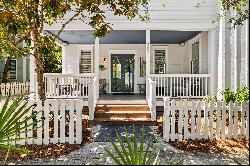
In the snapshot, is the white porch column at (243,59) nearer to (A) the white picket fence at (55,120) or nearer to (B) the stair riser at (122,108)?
(B) the stair riser at (122,108)

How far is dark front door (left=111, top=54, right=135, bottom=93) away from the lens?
1821 centimetres

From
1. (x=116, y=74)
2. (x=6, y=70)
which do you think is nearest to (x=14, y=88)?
(x=6, y=70)

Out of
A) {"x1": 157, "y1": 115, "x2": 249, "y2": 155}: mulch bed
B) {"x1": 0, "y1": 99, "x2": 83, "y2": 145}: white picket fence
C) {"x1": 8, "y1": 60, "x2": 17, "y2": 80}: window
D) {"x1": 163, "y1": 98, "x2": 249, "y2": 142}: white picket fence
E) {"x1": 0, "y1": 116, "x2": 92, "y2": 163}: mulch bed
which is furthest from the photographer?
{"x1": 8, "y1": 60, "x2": 17, "y2": 80}: window

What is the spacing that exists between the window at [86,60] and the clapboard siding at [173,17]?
5938 millimetres

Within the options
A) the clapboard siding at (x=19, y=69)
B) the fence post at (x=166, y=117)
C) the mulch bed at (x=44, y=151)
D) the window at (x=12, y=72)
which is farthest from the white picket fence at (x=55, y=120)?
the window at (x=12, y=72)

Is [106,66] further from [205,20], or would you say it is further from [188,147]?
[188,147]

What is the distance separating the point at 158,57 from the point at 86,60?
4.44 metres

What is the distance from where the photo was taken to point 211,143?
7.10 m

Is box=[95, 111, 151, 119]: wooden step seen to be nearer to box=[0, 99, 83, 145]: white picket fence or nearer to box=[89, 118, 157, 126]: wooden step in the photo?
box=[89, 118, 157, 126]: wooden step

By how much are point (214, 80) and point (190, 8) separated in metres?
3.19

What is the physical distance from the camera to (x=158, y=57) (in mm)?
17922

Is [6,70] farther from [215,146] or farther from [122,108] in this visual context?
[215,146]

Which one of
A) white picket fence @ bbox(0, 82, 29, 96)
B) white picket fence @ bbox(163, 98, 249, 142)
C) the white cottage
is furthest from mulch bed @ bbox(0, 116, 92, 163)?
white picket fence @ bbox(0, 82, 29, 96)

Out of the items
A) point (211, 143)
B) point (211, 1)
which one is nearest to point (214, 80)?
point (211, 1)
